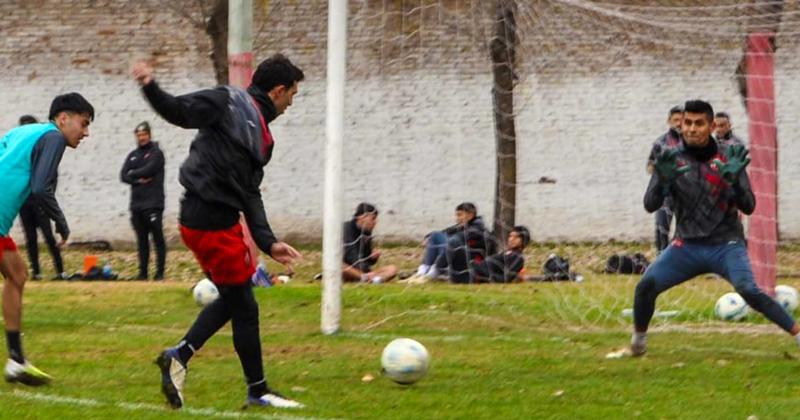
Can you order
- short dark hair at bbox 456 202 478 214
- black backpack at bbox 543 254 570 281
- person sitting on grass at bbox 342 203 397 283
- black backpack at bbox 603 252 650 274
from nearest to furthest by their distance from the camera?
person sitting on grass at bbox 342 203 397 283, short dark hair at bbox 456 202 478 214, black backpack at bbox 543 254 570 281, black backpack at bbox 603 252 650 274

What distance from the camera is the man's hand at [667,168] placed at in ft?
34.9

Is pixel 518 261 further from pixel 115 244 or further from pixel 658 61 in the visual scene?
pixel 115 244

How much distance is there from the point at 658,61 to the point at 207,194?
1250cm

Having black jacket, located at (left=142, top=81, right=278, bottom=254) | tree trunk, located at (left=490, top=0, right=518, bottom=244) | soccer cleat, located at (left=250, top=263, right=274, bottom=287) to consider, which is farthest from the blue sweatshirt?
soccer cleat, located at (left=250, top=263, right=274, bottom=287)

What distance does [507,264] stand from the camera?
17750 millimetres

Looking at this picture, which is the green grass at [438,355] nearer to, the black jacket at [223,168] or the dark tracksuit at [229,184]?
the dark tracksuit at [229,184]

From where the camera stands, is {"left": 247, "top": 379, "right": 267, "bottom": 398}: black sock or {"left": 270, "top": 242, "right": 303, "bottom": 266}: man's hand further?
{"left": 247, "top": 379, "right": 267, "bottom": 398}: black sock

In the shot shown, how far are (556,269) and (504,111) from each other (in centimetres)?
199

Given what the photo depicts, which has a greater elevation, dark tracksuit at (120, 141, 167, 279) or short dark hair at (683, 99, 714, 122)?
short dark hair at (683, 99, 714, 122)

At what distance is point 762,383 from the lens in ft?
33.4

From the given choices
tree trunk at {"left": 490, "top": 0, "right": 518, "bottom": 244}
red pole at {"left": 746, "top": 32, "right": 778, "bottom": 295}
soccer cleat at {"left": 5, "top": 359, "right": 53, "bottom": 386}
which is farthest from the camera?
tree trunk at {"left": 490, "top": 0, "right": 518, "bottom": 244}

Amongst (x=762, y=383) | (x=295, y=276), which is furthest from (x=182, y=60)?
(x=762, y=383)

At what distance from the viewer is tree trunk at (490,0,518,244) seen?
49.8ft

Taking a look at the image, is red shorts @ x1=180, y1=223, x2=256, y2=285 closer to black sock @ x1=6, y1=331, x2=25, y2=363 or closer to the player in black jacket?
the player in black jacket
